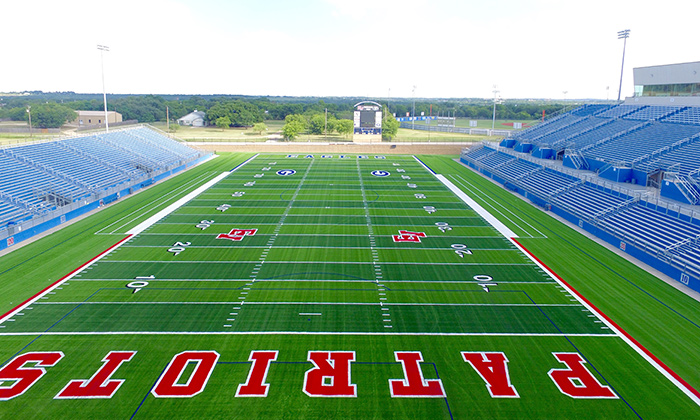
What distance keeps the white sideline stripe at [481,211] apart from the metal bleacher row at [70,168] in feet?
66.4

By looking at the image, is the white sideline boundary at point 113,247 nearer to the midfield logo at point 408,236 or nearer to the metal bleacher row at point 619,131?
the midfield logo at point 408,236

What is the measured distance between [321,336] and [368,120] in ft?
154

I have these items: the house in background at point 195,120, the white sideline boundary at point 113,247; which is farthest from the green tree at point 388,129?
the house in background at point 195,120

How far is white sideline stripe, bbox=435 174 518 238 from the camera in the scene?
65.5ft

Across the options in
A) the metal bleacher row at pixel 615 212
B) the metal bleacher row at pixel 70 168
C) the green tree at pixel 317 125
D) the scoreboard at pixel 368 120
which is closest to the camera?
the metal bleacher row at pixel 615 212

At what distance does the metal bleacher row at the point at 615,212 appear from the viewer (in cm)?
1561

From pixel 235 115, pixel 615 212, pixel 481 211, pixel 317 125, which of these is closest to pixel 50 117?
pixel 235 115

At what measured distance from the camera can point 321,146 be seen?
50.6 m

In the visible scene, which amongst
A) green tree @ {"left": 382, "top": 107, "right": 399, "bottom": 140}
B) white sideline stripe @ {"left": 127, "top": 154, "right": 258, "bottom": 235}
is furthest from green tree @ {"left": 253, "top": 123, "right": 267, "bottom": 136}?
white sideline stripe @ {"left": 127, "top": 154, "right": 258, "bottom": 235}

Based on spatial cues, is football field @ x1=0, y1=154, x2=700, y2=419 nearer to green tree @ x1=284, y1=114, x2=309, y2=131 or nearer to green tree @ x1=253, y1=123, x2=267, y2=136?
→ green tree @ x1=284, y1=114, x2=309, y2=131

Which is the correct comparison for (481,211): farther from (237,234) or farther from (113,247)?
(113,247)

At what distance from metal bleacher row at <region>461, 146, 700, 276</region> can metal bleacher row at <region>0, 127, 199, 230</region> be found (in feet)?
79.9

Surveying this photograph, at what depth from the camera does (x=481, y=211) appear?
77.8ft

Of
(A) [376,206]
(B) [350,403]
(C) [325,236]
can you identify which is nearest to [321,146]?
(A) [376,206]
